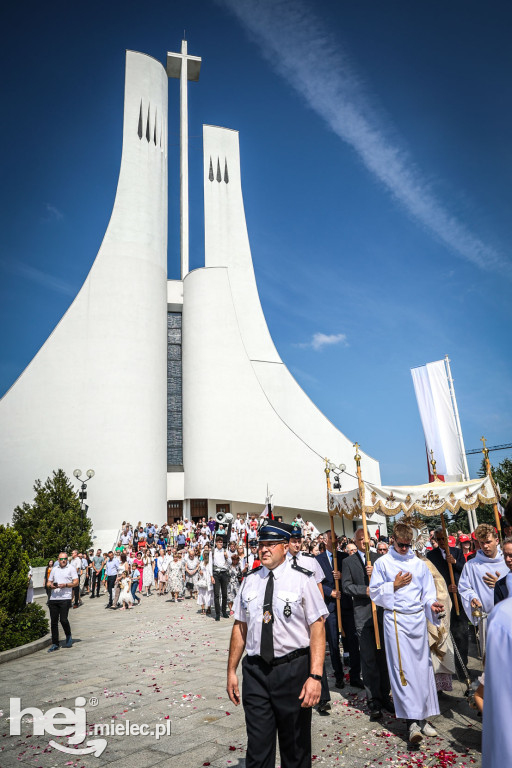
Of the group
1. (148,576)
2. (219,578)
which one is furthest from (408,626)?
(148,576)

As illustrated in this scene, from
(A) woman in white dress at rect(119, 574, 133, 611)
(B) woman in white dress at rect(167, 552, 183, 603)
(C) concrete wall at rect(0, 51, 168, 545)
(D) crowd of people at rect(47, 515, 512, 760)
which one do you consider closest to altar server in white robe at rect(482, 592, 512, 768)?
(D) crowd of people at rect(47, 515, 512, 760)

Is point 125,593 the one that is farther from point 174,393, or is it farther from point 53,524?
point 174,393

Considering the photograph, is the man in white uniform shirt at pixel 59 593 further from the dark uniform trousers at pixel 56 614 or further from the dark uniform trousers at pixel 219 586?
the dark uniform trousers at pixel 219 586

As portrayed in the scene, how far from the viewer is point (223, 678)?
18.2ft

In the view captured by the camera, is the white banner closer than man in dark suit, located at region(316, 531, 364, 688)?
No

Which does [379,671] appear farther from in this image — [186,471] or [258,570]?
[186,471]

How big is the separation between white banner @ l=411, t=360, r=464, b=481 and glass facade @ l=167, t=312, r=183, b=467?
16091 millimetres

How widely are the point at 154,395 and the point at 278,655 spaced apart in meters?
25.4

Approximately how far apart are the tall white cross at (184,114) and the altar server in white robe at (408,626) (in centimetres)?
2842

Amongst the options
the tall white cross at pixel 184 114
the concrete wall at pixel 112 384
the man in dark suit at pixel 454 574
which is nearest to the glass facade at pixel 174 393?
the concrete wall at pixel 112 384

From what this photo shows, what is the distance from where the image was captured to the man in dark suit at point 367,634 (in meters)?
A: 4.39

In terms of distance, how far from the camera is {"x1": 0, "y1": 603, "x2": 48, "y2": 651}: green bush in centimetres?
738

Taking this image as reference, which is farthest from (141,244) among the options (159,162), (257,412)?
(257,412)

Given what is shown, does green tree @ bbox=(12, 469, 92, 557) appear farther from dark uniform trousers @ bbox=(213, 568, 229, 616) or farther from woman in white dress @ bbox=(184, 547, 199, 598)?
dark uniform trousers @ bbox=(213, 568, 229, 616)
